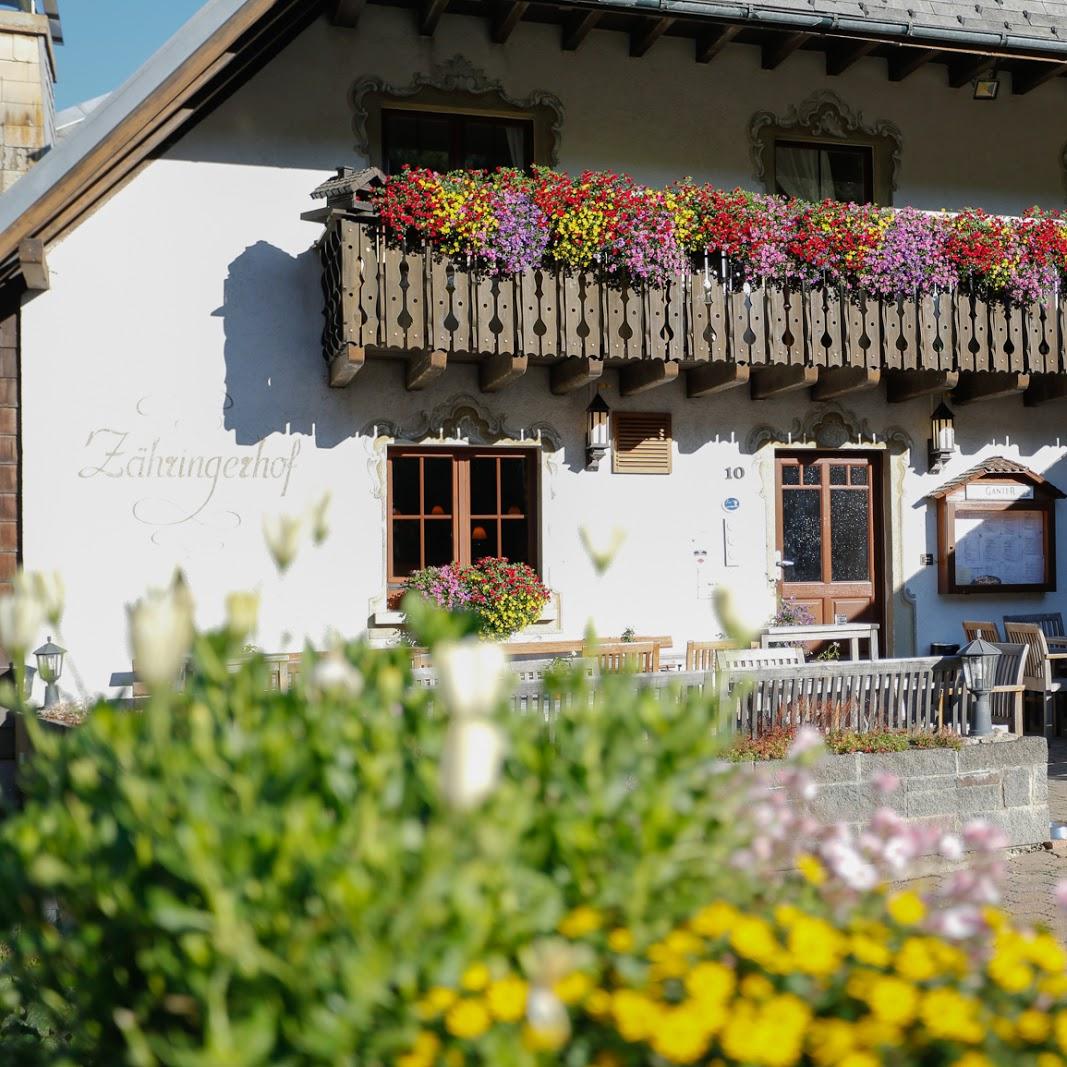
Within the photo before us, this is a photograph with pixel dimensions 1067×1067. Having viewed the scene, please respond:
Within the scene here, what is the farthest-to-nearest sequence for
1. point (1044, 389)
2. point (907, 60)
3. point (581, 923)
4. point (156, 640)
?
point (1044, 389) → point (907, 60) → point (581, 923) → point (156, 640)

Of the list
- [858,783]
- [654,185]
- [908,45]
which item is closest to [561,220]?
[654,185]

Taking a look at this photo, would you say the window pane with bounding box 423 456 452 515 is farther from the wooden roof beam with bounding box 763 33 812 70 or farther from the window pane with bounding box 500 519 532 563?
the wooden roof beam with bounding box 763 33 812 70

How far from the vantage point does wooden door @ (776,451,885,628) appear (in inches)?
476

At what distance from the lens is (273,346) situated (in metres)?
10.5

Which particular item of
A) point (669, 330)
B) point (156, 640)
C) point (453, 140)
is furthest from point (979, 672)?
point (156, 640)

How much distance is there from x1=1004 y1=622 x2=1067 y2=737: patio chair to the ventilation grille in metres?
3.27

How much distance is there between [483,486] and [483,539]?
0.45 meters

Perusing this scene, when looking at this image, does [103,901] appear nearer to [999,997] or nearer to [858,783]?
[999,997]

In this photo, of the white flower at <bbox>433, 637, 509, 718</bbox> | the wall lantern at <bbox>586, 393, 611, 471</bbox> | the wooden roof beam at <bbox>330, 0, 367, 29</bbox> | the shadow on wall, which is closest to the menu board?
the wall lantern at <bbox>586, 393, 611, 471</bbox>

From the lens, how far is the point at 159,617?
6.04 feet

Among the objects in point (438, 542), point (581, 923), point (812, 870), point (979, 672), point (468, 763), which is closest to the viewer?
point (468, 763)

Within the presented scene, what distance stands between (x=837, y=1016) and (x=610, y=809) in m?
0.50

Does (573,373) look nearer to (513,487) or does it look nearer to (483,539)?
(513,487)

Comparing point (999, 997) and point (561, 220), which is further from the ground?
point (561, 220)
